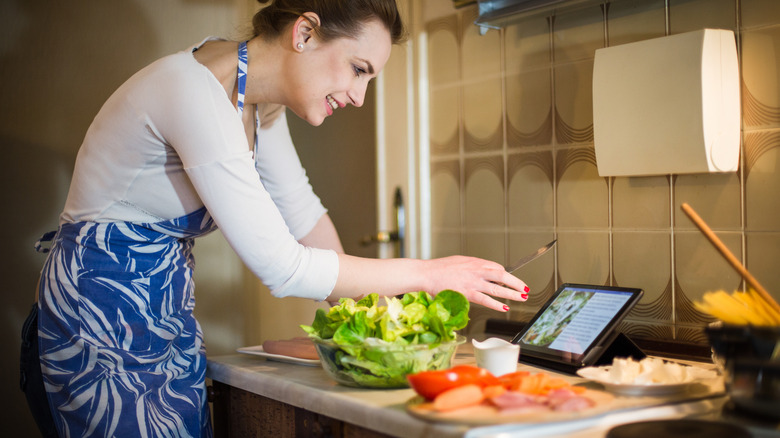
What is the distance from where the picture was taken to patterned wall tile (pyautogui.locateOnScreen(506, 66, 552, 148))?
168 cm

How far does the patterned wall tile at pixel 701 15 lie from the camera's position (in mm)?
1360

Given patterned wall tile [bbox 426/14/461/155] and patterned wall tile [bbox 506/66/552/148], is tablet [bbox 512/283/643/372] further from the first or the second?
patterned wall tile [bbox 426/14/461/155]

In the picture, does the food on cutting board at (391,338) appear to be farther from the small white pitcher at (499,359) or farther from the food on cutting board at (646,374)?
the food on cutting board at (646,374)

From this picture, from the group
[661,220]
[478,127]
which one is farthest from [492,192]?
[661,220]

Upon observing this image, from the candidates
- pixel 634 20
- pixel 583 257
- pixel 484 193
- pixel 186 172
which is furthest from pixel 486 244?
pixel 186 172

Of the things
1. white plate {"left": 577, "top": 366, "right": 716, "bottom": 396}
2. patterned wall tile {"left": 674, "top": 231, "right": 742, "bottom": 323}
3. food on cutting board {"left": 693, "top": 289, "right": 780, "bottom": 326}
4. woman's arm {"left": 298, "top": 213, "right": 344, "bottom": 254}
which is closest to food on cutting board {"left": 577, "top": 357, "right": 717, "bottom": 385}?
white plate {"left": 577, "top": 366, "right": 716, "bottom": 396}

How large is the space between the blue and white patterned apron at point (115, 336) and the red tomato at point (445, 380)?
1.81 feet

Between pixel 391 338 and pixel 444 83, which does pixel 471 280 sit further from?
pixel 444 83

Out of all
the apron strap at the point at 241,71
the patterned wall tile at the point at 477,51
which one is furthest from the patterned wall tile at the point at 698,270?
the apron strap at the point at 241,71

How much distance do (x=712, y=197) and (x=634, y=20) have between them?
1.32ft

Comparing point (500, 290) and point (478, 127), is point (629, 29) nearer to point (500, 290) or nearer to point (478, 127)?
point (478, 127)

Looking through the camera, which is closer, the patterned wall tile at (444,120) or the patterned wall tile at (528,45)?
the patterned wall tile at (528,45)

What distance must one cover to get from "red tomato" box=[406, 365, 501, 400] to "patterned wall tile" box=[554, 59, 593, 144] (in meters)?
0.76

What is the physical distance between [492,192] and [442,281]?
2.02 ft
